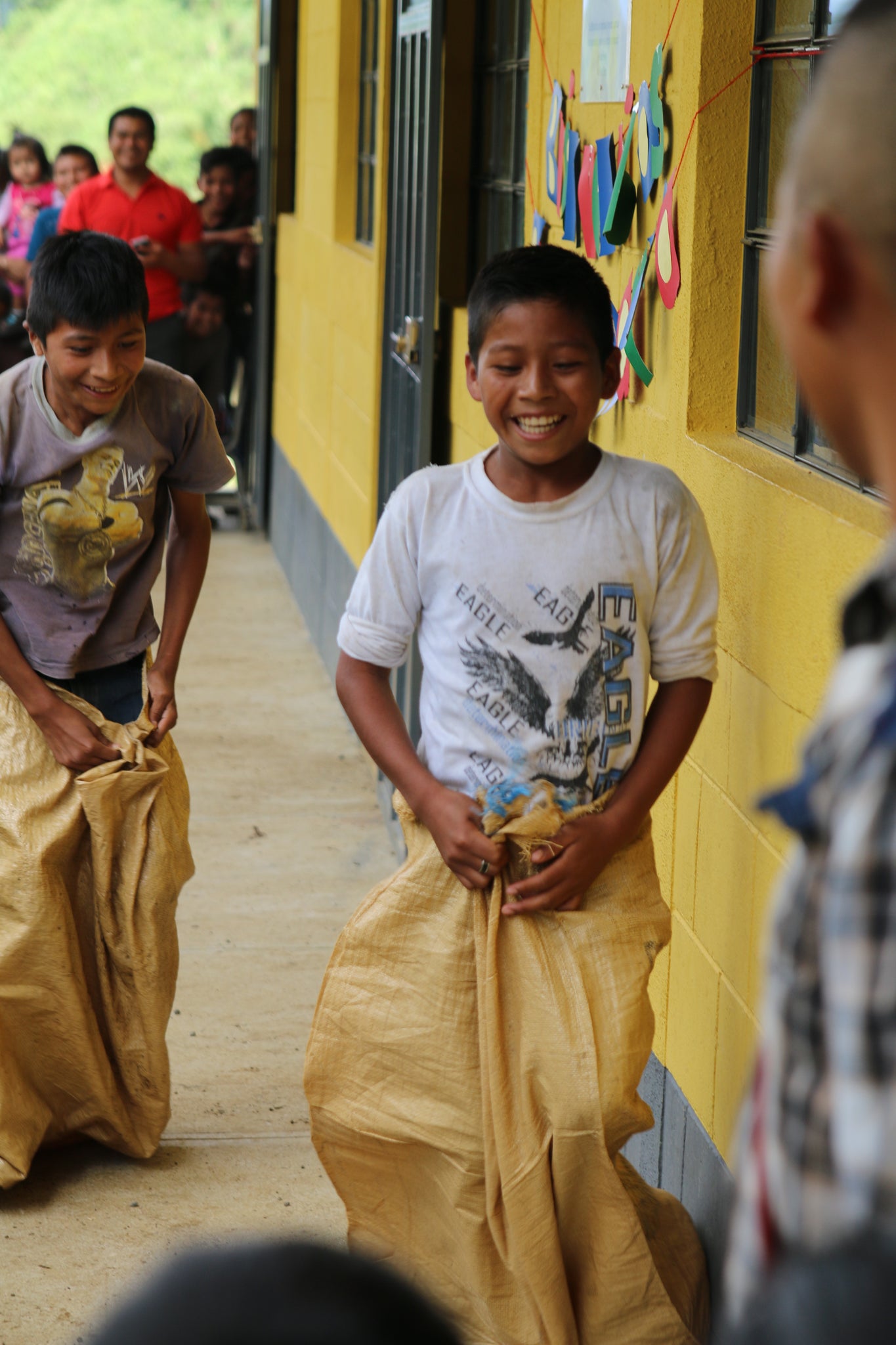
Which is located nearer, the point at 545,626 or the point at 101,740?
the point at 545,626

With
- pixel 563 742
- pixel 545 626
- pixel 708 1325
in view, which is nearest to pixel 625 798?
pixel 563 742

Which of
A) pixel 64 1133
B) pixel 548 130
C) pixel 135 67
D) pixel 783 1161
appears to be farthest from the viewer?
pixel 135 67

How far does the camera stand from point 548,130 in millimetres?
3641

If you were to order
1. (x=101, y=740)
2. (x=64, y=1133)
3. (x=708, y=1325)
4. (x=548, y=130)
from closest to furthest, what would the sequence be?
(x=708, y=1325), (x=101, y=740), (x=64, y=1133), (x=548, y=130)

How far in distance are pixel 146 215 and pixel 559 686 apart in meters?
6.64

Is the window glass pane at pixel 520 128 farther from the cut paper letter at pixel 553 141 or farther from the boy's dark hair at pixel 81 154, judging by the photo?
the boy's dark hair at pixel 81 154

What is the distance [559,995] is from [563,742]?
14.1 inches

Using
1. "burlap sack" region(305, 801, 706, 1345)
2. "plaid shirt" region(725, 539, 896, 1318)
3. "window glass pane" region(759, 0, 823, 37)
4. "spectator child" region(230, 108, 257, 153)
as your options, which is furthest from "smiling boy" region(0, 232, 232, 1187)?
"spectator child" region(230, 108, 257, 153)

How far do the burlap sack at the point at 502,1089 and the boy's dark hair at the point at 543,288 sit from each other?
2.24 ft

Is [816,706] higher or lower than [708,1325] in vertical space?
higher

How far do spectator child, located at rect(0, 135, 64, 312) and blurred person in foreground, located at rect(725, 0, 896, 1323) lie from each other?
9.91m

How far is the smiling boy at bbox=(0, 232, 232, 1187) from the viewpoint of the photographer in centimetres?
289

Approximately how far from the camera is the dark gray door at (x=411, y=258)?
4719 millimetres

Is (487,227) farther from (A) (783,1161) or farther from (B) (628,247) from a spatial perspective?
(A) (783,1161)
